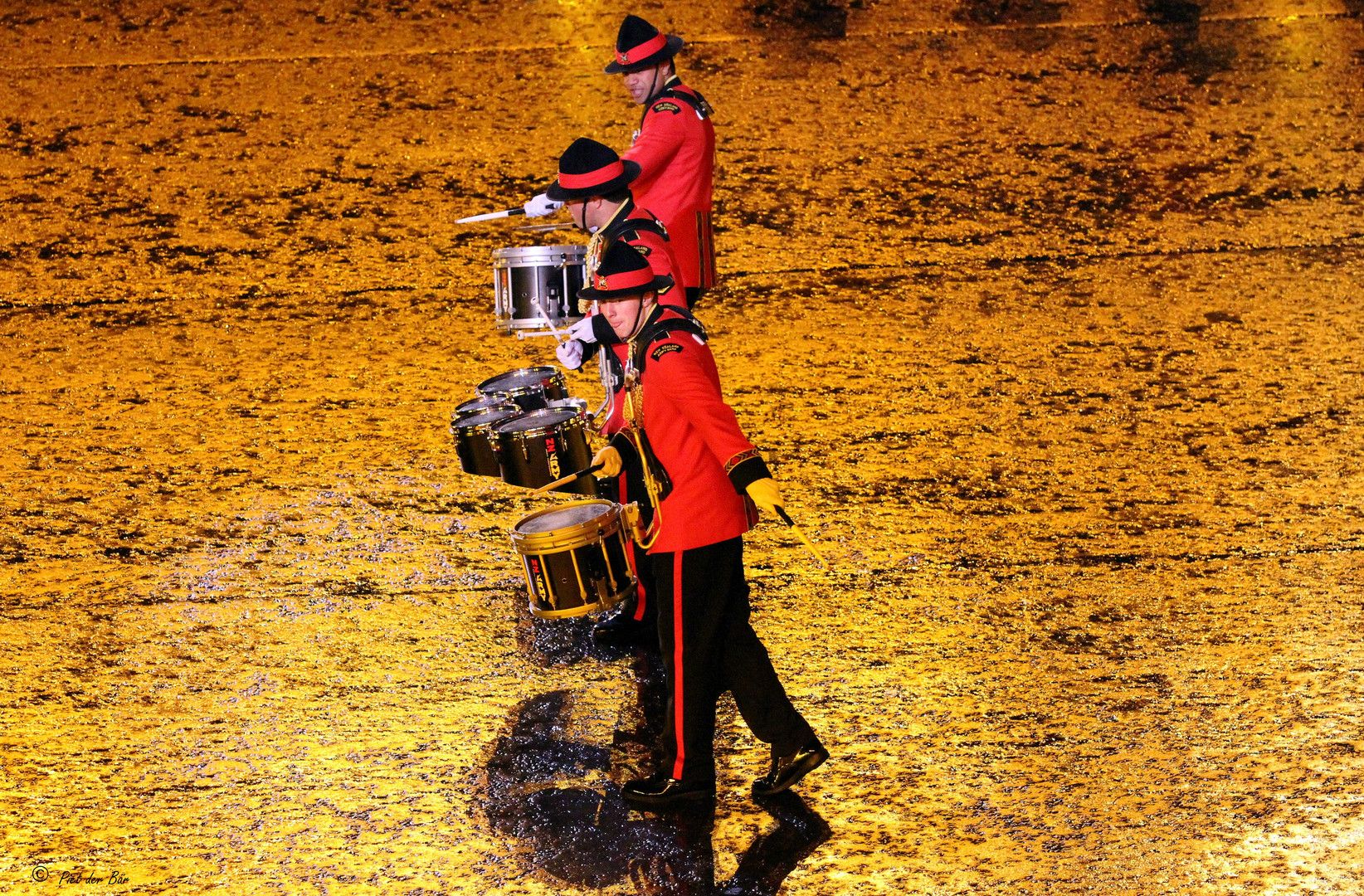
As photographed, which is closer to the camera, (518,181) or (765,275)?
(765,275)

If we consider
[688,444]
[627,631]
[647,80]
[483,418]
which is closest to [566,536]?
[688,444]

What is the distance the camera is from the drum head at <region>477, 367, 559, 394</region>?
477cm

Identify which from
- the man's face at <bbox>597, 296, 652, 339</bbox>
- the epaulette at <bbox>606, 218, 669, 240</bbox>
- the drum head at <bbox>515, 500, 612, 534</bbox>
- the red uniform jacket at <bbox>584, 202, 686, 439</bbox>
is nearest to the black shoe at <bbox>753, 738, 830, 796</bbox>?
the drum head at <bbox>515, 500, 612, 534</bbox>

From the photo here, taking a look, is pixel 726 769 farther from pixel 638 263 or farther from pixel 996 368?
pixel 996 368

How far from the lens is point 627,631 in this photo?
16.0 ft

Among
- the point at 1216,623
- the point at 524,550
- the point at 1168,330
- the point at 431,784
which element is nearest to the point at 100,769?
the point at 431,784

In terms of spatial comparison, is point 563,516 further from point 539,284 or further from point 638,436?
point 539,284

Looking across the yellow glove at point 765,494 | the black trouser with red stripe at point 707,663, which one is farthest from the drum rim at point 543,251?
the yellow glove at point 765,494

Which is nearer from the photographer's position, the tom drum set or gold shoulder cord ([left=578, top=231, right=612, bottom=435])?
the tom drum set

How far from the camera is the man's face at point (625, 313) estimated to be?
396 centimetres

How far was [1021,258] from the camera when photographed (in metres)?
7.28

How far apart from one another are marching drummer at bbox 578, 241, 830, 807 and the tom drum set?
221mm

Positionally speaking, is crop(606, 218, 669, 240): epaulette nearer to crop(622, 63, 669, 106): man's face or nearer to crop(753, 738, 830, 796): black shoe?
crop(622, 63, 669, 106): man's face

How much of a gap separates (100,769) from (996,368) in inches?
154
